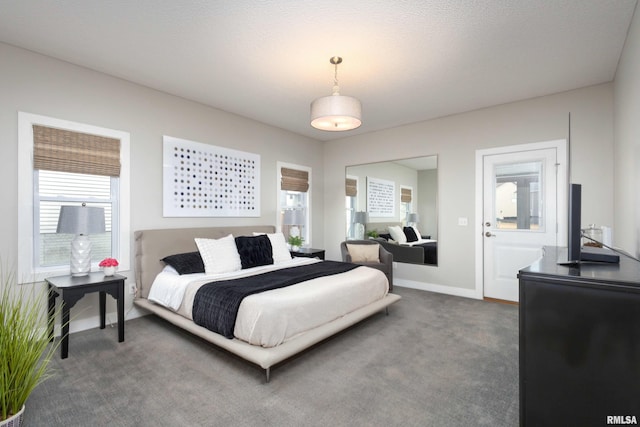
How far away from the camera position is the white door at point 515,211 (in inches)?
155

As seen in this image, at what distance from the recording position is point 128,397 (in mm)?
2020

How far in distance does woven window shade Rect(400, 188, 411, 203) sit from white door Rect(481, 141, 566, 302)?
3.74 ft

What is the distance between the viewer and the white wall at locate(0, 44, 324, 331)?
277 centimetres

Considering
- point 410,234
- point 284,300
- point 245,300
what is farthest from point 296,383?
point 410,234

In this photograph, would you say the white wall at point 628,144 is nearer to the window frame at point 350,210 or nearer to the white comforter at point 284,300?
the white comforter at point 284,300

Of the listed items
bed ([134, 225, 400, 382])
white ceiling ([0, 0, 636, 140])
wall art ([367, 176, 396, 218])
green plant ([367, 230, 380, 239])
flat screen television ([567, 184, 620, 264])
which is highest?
white ceiling ([0, 0, 636, 140])

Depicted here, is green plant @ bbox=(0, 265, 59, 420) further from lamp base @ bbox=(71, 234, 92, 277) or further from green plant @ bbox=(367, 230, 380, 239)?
green plant @ bbox=(367, 230, 380, 239)

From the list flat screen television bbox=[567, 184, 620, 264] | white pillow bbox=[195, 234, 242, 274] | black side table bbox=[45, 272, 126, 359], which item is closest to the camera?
flat screen television bbox=[567, 184, 620, 264]

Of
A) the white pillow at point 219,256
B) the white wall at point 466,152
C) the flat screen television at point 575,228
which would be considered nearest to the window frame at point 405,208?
the white wall at point 466,152

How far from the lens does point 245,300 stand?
2400 millimetres

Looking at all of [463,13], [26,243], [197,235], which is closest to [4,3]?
[26,243]

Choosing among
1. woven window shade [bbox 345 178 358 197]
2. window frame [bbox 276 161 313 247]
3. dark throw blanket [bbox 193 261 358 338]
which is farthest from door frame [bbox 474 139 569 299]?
window frame [bbox 276 161 313 247]

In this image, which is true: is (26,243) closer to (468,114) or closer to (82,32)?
(82,32)

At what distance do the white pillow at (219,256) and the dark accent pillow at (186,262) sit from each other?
66mm
